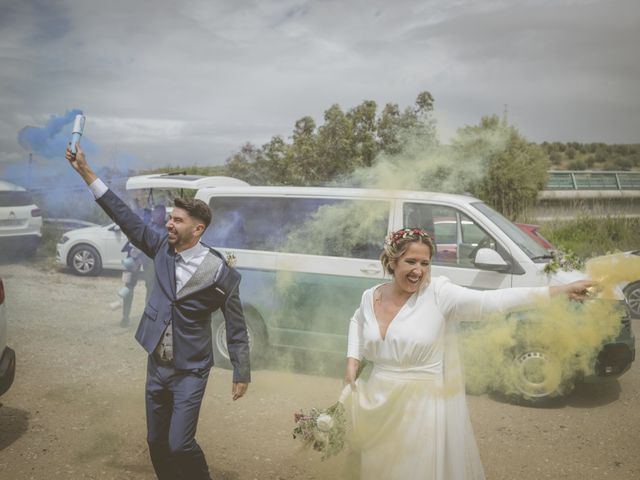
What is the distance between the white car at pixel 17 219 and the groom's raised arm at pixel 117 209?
8.47 m

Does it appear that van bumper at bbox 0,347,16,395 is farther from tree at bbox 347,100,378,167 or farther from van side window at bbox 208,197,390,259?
tree at bbox 347,100,378,167

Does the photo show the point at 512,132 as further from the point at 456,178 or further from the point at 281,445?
the point at 281,445

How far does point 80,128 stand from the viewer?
11.4 feet

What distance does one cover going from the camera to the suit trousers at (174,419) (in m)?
3.19

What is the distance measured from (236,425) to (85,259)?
943 centimetres

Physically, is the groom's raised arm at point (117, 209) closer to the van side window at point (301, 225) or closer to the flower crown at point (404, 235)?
the flower crown at point (404, 235)

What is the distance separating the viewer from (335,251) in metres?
6.09

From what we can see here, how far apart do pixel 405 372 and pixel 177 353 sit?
1.42 metres

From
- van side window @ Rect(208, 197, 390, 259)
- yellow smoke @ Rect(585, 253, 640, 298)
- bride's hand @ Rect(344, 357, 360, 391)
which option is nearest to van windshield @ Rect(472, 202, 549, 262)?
van side window @ Rect(208, 197, 390, 259)

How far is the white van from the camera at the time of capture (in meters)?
5.58

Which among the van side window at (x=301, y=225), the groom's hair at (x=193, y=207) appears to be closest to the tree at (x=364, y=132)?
the van side window at (x=301, y=225)

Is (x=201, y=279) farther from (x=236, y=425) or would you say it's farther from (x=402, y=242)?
(x=236, y=425)

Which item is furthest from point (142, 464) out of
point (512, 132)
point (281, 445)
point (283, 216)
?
point (512, 132)

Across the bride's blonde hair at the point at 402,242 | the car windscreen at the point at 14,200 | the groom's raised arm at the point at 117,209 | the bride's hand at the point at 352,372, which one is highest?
the car windscreen at the point at 14,200
